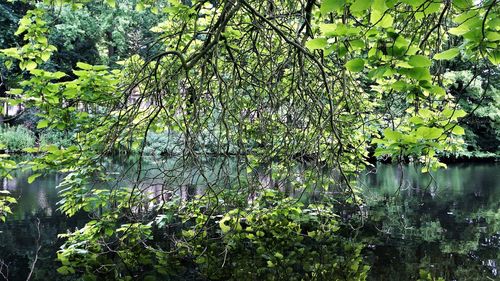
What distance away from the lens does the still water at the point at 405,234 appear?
15.4 feet

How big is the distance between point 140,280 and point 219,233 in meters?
1.72

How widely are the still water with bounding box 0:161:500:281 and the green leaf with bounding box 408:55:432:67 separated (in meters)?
1.26

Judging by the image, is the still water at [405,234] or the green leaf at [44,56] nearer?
the green leaf at [44,56]

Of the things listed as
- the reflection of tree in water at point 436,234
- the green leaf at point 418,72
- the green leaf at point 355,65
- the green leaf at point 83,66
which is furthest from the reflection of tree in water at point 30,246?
the green leaf at point 418,72

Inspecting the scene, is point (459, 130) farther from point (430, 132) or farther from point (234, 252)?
point (234, 252)

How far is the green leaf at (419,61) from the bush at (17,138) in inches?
716

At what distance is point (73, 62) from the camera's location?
21.1 metres

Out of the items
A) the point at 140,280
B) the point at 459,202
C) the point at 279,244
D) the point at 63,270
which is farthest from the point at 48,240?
the point at 459,202

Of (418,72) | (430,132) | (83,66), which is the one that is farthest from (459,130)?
(83,66)

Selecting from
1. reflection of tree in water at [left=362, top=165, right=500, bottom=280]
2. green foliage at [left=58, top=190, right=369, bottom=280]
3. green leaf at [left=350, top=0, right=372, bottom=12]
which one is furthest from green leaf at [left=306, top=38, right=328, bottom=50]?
green foliage at [left=58, top=190, right=369, bottom=280]

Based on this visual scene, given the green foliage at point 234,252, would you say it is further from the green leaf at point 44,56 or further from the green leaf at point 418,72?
the green leaf at point 418,72

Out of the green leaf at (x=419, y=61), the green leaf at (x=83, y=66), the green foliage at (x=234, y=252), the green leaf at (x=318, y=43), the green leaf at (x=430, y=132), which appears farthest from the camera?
the green foliage at (x=234, y=252)

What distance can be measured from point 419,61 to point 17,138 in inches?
744

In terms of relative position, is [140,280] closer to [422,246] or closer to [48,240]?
[48,240]
